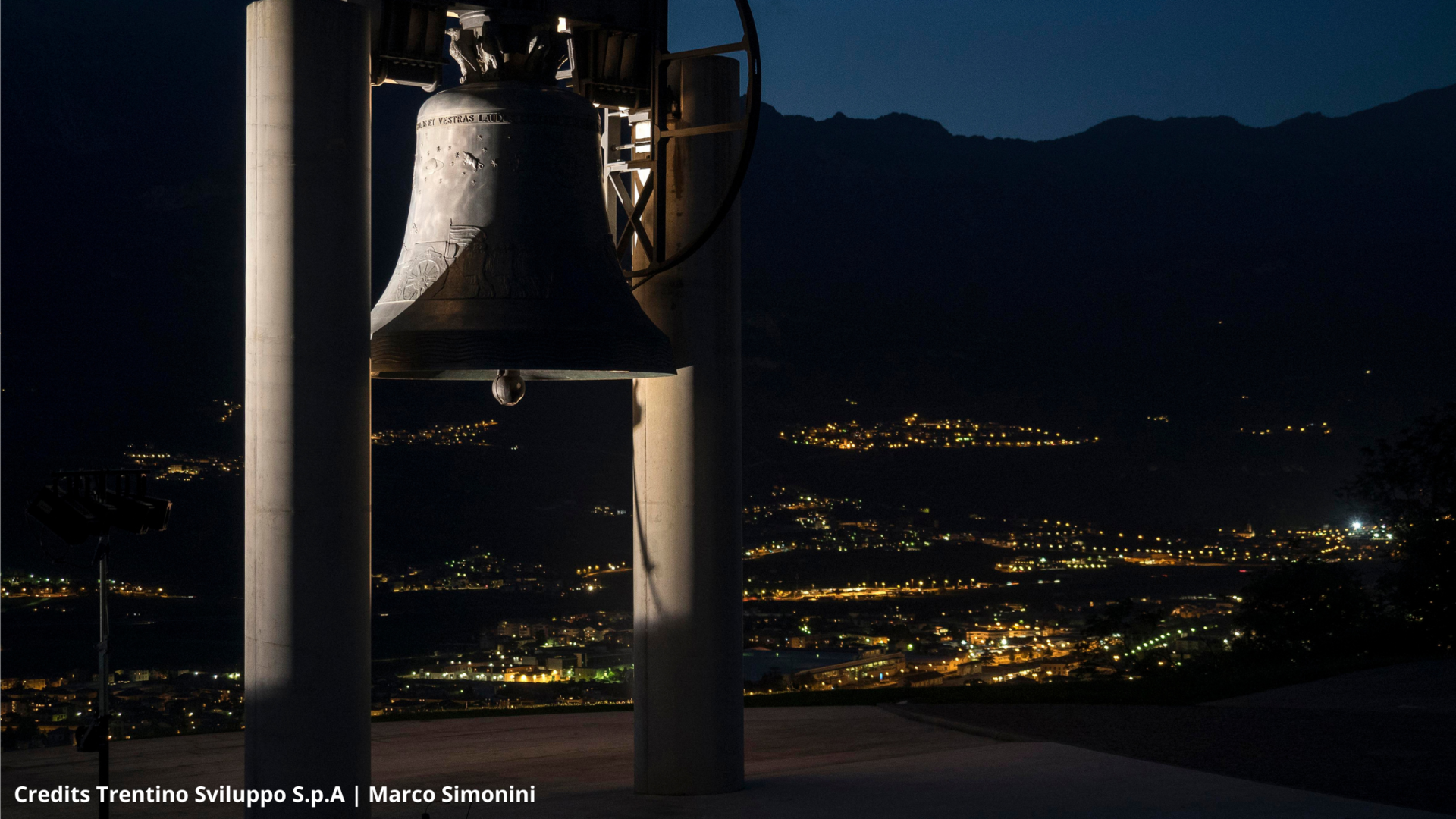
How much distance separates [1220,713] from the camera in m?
10.2

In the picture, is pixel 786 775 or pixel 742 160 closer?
pixel 742 160

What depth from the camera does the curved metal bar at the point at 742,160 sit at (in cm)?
683

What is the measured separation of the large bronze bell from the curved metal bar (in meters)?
0.53

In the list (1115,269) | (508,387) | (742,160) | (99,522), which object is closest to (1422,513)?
(742,160)

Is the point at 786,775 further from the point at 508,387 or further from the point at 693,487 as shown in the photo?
the point at 508,387

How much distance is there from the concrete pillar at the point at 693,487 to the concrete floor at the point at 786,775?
0.31m

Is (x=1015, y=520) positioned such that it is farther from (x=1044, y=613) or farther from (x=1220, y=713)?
(x=1220, y=713)

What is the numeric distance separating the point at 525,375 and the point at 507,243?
136 centimetres

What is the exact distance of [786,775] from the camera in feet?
25.9

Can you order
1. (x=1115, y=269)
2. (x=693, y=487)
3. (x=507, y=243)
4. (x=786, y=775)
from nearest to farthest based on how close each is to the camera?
(x=507, y=243) < (x=693, y=487) < (x=786, y=775) < (x=1115, y=269)

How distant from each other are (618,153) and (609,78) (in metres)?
0.72

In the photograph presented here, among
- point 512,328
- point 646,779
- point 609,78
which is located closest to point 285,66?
point 512,328

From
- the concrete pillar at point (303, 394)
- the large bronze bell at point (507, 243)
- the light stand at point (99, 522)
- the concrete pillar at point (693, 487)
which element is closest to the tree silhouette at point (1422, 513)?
the concrete pillar at point (693, 487)

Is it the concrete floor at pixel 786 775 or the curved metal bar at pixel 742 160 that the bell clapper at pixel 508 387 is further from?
the concrete floor at pixel 786 775
